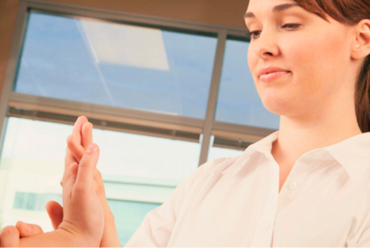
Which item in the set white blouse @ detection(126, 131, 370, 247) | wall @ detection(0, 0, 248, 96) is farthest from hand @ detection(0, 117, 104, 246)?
wall @ detection(0, 0, 248, 96)

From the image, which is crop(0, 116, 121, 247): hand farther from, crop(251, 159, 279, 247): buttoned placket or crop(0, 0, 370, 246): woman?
crop(251, 159, 279, 247): buttoned placket

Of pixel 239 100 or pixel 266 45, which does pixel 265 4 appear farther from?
pixel 239 100

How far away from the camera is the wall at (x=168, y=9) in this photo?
3447mm

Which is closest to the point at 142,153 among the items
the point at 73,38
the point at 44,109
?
the point at 44,109

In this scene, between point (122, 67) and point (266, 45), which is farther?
point (122, 67)

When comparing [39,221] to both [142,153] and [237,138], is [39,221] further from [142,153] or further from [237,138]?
[237,138]

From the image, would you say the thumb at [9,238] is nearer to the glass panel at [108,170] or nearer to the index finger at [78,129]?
the index finger at [78,129]

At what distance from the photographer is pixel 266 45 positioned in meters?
0.84

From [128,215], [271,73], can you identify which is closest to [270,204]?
[271,73]

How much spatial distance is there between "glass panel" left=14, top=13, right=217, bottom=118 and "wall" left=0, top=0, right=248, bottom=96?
0.14 meters

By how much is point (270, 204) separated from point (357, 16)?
1.38 feet

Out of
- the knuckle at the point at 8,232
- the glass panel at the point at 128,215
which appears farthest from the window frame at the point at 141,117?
the knuckle at the point at 8,232

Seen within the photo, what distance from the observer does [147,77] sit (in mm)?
3383

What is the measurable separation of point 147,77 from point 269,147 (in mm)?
2466
